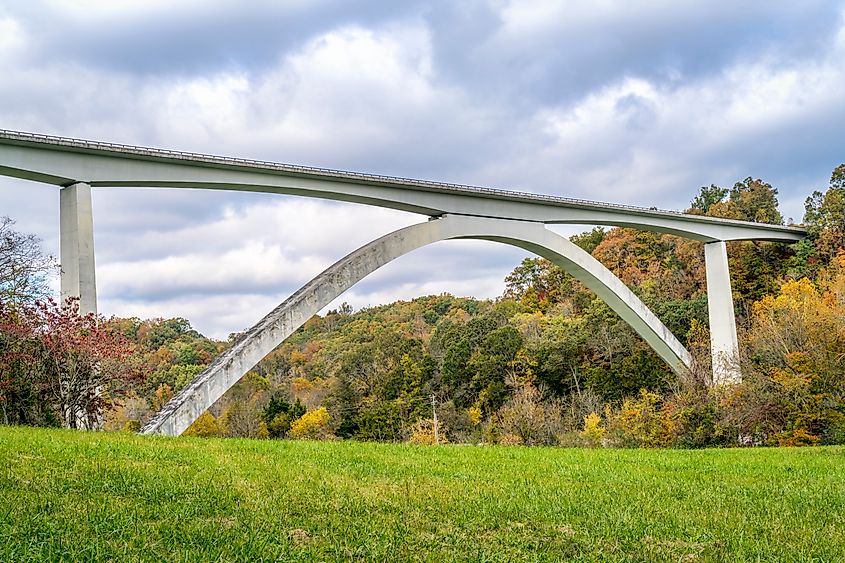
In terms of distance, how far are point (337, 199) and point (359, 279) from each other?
2.17 meters

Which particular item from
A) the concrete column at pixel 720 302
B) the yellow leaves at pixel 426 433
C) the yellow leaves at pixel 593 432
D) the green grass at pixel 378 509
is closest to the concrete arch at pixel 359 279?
the concrete column at pixel 720 302

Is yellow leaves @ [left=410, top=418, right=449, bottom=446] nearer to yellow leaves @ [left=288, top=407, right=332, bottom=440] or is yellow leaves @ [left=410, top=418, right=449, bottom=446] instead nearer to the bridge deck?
yellow leaves @ [left=288, top=407, right=332, bottom=440]

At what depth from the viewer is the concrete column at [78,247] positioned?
43.9ft

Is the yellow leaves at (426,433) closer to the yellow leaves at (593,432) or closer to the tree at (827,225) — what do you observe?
the yellow leaves at (593,432)

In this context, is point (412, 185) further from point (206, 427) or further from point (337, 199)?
point (206, 427)

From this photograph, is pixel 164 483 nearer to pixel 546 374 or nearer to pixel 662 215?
pixel 662 215

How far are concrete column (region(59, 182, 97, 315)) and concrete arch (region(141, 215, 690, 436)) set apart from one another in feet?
8.43

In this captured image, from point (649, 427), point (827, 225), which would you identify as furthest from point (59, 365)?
point (827, 225)

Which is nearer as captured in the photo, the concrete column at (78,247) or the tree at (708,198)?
the concrete column at (78,247)

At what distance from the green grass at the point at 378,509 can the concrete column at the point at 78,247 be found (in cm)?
505

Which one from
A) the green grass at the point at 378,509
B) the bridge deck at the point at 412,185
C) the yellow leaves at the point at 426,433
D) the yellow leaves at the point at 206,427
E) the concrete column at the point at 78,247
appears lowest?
the yellow leaves at the point at 426,433

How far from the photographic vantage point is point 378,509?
5.57m

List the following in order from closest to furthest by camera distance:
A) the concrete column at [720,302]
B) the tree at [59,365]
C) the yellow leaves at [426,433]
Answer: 1. the tree at [59,365]
2. the concrete column at [720,302]
3. the yellow leaves at [426,433]

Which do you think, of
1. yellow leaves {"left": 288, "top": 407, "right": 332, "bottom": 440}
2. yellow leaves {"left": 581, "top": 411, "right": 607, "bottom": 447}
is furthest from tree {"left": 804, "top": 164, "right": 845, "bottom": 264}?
yellow leaves {"left": 288, "top": 407, "right": 332, "bottom": 440}
